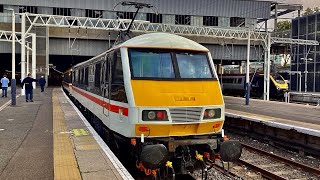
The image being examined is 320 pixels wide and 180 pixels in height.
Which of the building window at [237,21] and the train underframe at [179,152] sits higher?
the building window at [237,21]

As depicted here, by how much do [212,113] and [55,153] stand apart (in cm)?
346

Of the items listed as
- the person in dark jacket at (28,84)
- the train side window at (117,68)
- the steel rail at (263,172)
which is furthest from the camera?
the person in dark jacket at (28,84)

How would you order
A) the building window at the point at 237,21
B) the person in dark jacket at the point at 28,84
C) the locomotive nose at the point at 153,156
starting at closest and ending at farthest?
1. the locomotive nose at the point at 153,156
2. the person in dark jacket at the point at 28,84
3. the building window at the point at 237,21

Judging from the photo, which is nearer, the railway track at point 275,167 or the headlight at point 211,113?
the headlight at point 211,113

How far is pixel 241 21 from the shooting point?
55750mm

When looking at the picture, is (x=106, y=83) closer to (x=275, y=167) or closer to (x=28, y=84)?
(x=275, y=167)

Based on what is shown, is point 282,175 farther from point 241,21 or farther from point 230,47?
point 241,21

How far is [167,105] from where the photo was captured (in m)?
7.21

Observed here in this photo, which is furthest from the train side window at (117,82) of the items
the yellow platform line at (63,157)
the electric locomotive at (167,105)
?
the yellow platform line at (63,157)

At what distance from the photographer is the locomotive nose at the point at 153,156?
22.0ft

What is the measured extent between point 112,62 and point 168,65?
1.39 metres

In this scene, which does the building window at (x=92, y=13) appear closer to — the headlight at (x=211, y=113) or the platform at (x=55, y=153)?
the platform at (x=55, y=153)

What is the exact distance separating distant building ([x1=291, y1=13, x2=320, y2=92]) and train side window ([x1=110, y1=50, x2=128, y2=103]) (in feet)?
114

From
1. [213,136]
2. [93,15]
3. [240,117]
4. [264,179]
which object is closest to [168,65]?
[213,136]
